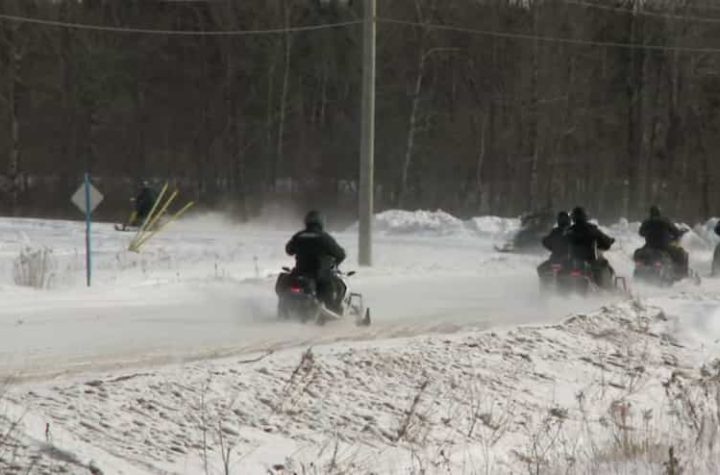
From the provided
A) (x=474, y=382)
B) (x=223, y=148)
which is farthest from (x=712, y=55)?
(x=474, y=382)

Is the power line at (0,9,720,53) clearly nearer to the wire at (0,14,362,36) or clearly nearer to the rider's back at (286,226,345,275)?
the wire at (0,14,362,36)

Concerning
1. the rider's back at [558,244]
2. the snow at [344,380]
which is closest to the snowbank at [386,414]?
the snow at [344,380]

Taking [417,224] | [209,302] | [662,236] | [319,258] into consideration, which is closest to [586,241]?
[662,236]

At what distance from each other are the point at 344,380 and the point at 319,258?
4813 millimetres

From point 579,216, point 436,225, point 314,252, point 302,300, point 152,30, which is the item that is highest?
point 152,30

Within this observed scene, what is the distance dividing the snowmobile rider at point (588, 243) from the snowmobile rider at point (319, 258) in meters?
5.13

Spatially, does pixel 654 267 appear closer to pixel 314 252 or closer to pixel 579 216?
pixel 579 216

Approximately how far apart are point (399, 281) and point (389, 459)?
48.1 feet

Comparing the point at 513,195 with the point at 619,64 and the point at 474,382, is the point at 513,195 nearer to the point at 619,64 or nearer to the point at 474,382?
the point at 619,64

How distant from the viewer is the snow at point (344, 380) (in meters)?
7.96

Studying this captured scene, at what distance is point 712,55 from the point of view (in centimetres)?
5262

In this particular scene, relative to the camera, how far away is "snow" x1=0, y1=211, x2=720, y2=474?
7961mm

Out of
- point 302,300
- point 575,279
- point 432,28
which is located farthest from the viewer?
point 432,28

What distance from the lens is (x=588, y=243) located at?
1825cm
